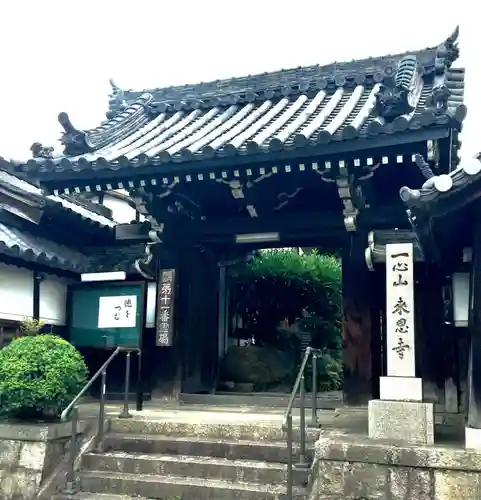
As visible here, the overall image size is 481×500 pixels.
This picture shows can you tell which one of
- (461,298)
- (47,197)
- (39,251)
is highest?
(47,197)

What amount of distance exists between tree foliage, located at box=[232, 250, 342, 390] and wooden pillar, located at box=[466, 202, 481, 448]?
797cm

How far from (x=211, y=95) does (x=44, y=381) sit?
22.2 feet

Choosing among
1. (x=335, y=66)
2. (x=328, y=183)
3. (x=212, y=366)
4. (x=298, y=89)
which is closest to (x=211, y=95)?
(x=298, y=89)

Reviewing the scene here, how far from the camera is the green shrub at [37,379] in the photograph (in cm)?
633

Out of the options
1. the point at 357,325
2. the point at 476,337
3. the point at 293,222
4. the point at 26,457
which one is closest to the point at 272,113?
the point at 293,222

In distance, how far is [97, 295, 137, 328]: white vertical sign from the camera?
9.17 metres

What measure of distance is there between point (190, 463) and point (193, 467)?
0.17 ft

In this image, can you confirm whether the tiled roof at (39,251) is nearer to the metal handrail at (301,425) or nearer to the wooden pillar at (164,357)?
the wooden pillar at (164,357)

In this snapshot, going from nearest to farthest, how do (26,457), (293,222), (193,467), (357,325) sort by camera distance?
(193,467), (26,457), (357,325), (293,222)

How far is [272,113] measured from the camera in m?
9.90

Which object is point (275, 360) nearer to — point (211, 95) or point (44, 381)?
point (211, 95)

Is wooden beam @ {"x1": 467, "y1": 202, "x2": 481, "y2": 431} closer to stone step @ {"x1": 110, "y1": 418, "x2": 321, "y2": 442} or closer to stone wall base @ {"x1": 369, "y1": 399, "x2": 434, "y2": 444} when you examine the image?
stone wall base @ {"x1": 369, "y1": 399, "x2": 434, "y2": 444}

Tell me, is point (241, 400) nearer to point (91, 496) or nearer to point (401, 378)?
point (91, 496)

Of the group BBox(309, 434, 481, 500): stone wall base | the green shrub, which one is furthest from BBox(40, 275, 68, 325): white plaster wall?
BBox(309, 434, 481, 500): stone wall base
